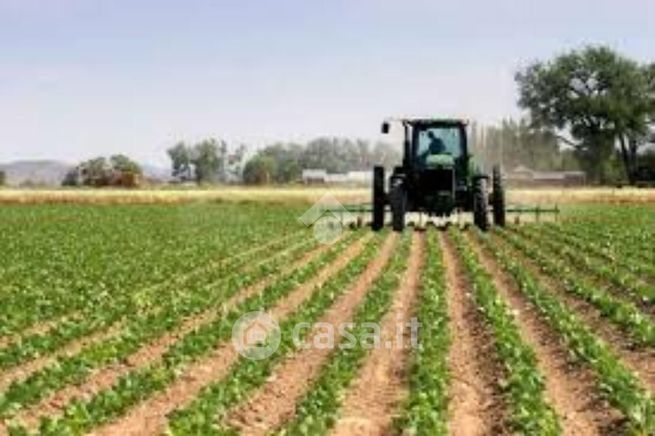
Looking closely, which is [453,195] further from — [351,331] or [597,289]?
[351,331]

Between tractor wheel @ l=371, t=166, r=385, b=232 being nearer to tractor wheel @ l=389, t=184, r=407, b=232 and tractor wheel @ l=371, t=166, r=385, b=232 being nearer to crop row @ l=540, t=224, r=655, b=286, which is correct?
tractor wheel @ l=389, t=184, r=407, b=232

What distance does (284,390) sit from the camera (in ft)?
32.6

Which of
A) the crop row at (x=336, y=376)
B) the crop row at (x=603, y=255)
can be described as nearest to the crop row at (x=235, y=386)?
the crop row at (x=336, y=376)

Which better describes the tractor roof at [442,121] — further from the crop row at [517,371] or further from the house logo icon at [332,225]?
the crop row at [517,371]

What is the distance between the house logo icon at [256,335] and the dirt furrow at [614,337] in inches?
149

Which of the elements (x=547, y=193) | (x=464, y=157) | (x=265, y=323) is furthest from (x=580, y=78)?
(x=265, y=323)

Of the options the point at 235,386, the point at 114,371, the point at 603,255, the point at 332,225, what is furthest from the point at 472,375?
the point at 332,225

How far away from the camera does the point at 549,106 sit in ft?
323

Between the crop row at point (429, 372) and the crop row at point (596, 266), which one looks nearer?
the crop row at point (429, 372)

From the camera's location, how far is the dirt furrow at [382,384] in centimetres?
862

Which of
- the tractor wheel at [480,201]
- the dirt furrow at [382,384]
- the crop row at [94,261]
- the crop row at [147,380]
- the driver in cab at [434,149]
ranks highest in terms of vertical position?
the driver in cab at [434,149]

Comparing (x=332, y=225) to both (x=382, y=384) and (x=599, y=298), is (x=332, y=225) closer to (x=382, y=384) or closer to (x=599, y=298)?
(x=599, y=298)

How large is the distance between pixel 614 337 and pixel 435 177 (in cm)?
1305

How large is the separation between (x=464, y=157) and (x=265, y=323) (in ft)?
43.9
